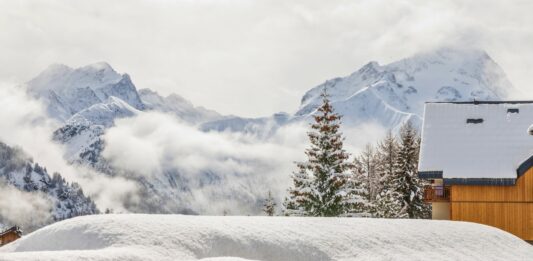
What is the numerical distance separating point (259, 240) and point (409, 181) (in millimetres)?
34595

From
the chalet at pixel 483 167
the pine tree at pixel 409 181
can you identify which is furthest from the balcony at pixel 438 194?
the pine tree at pixel 409 181

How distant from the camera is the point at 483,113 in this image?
44969 mm

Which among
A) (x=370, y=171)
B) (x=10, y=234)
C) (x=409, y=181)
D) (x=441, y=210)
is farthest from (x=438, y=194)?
(x=370, y=171)

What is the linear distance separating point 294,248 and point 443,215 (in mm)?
24887

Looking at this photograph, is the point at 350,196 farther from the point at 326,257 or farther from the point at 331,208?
the point at 326,257

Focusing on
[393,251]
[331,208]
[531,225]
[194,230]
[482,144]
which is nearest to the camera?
[194,230]

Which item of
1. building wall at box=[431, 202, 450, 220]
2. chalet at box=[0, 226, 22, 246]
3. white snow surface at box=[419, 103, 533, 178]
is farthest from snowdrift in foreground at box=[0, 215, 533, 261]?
chalet at box=[0, 226, 22, 246]

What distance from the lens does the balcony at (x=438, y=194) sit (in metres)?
43.4

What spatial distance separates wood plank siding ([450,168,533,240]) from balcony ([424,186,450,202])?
8.72 feet

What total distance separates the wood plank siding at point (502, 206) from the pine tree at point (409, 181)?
1288cm

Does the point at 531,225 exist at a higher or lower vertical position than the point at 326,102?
lower

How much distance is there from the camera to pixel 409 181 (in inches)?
2132

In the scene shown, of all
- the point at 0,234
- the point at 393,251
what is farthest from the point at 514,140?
the point at 0,234

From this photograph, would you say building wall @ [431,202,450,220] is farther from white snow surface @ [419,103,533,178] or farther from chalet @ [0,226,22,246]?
chalet @ [0,226,22,246]
